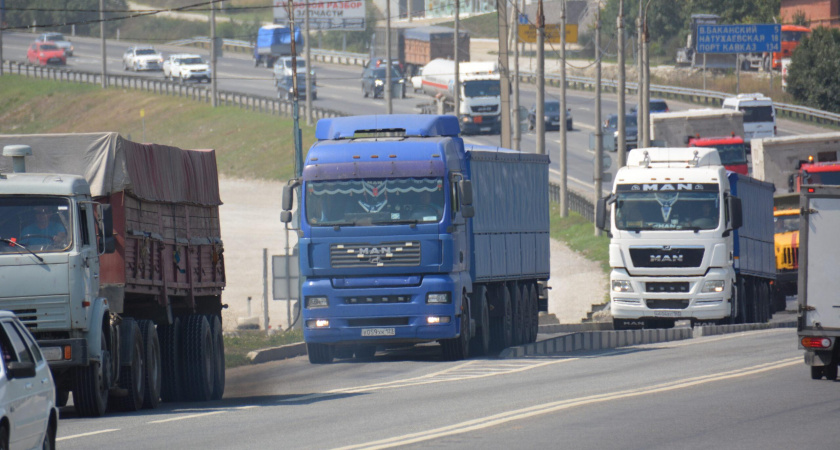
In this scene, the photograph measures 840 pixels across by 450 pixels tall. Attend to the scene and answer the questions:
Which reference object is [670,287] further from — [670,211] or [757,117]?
[757,117]

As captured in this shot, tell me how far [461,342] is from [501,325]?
9.88ft

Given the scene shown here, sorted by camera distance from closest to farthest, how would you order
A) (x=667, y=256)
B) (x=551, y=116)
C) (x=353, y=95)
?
(x=667, y=256) → (x=551, y=116) → (x=353, y=95)

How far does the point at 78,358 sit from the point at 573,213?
134ft

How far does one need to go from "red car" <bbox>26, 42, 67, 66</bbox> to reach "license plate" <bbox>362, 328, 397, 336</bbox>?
264 ft

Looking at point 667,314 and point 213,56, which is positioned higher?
point 213,56

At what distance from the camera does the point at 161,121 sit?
77.4m

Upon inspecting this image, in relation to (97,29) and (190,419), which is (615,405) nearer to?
(190,419)

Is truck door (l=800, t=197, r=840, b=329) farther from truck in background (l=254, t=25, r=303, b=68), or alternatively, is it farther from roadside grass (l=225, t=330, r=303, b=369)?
truck in background (l=254, t=25, r=303, b=68)

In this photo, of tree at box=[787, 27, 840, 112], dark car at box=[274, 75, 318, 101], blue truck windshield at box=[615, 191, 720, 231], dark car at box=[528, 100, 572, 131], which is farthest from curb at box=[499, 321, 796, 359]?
tree at box=[787, 27, 840, 112]

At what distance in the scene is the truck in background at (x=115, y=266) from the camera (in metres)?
13.8

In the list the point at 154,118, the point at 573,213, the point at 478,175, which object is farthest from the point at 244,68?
the point at 478,175

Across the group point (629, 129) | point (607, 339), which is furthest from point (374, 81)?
point (607, 339)

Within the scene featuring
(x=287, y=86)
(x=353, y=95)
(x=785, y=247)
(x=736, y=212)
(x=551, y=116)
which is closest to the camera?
(x=736, y=212)

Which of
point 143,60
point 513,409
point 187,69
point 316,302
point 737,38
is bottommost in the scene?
point 316,302
